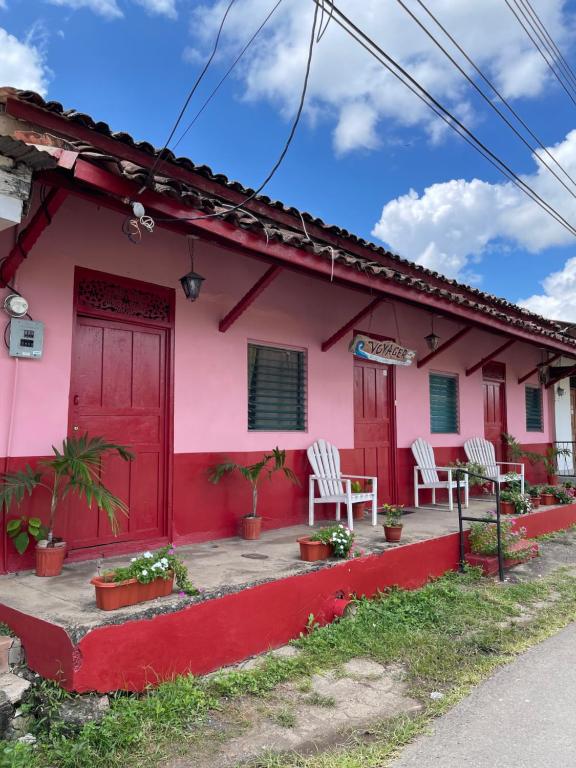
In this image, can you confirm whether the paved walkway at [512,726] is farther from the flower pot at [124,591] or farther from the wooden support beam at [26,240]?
the wooden support beam at [26,240]

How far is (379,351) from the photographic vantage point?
7047 millimetres

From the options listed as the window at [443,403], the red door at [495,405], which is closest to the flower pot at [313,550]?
the window at [443,403]

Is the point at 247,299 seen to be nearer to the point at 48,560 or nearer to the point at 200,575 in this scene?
the point at 200,575

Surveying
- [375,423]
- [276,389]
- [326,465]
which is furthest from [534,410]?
[276,389]

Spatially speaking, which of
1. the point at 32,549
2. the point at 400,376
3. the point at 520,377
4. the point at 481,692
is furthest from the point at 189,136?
the point at 520,377

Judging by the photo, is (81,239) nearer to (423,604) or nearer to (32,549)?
(32,549)

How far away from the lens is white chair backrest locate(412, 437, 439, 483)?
827 cm

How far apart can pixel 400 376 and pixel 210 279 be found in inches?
145

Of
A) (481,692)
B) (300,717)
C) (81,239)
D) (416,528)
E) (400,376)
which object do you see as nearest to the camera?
(300,717)

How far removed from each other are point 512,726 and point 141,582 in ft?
7.17

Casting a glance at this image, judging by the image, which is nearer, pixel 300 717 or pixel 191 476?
pixel 300 717

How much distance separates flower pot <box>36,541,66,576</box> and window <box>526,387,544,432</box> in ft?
33.1

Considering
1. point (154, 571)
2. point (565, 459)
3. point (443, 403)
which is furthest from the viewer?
point (565, 459)

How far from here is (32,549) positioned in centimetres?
420
